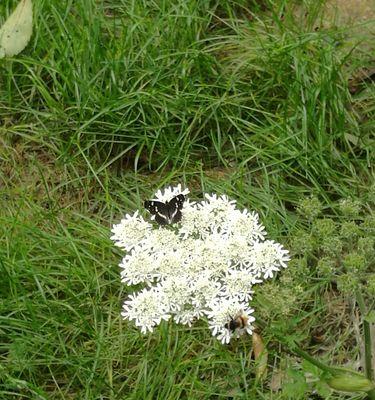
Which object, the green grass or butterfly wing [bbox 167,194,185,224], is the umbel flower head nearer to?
butterfly wing [bbox 167,194,185,224]

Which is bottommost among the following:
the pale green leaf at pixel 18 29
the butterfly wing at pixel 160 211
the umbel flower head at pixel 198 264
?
the umbel flower head at pixel 198 264

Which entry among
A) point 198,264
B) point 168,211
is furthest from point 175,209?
point 198,264

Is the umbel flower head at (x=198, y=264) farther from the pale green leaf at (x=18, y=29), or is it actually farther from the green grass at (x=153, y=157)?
the pale green leaf at (x=18, y=29)

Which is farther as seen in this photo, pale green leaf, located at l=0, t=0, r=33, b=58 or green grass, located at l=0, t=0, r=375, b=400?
pale green leaf, located at l=0, t=0, r=33, b=58

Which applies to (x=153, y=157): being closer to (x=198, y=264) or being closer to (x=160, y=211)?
(x=160, y=211)

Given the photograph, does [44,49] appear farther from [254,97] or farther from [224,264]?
[224,264]

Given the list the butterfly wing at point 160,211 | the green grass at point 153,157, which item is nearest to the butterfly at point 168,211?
the butterfly wing at point 160,211

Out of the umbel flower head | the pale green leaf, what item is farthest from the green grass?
the umbel flower head

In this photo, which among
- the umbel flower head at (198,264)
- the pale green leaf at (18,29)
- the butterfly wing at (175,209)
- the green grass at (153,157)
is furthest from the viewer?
the pale green leaf at (18,29)
